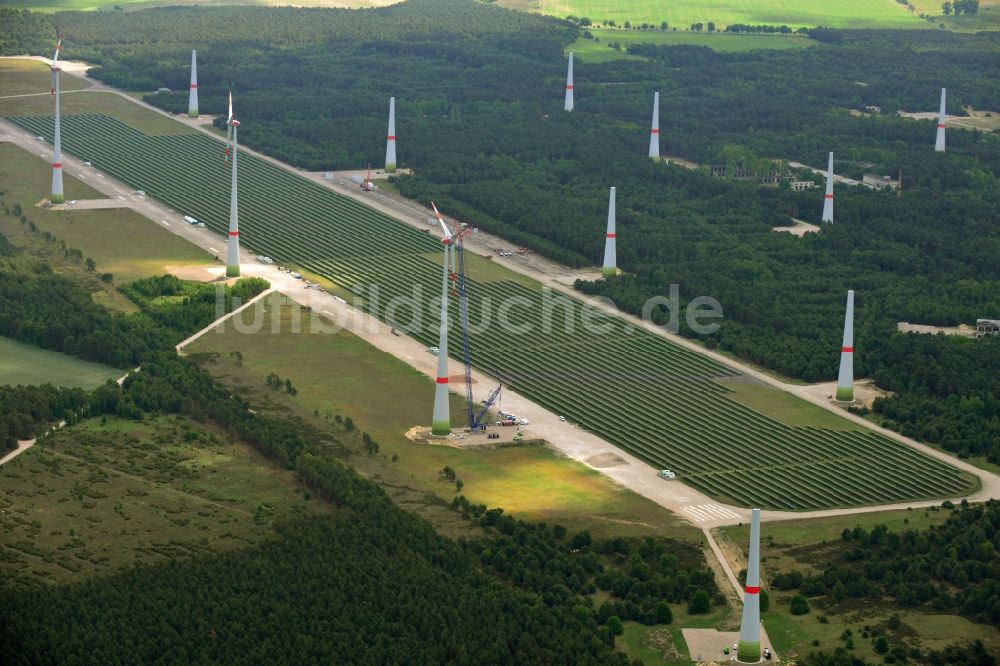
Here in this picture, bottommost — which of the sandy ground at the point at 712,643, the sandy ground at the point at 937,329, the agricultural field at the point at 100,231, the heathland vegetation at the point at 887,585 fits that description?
the sandy ground at the point at 712,643

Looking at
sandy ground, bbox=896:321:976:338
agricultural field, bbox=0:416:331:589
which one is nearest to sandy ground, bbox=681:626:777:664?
agricultural field, bbox=0:416:331:589

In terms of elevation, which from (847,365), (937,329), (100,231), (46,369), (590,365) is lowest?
(46,369)

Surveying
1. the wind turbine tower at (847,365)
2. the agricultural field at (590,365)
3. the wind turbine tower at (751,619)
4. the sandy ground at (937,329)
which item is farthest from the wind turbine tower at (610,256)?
the wind turbine tower at (751,619)

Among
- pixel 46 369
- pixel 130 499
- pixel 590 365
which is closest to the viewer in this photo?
pixel 130 499

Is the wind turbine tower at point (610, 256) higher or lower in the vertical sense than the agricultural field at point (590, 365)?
higher

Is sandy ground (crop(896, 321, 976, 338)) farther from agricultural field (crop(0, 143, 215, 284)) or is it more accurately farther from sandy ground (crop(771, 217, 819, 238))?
agricultural field (crop(0, 143, 215, 284))

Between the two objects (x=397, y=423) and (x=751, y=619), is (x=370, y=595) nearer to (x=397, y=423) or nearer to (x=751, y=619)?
(x=751, y=619)

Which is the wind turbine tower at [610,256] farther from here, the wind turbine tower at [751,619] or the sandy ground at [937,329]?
the wind turbine tower at [751,619]

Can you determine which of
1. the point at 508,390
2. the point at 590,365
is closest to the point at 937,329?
the point at 590,365
